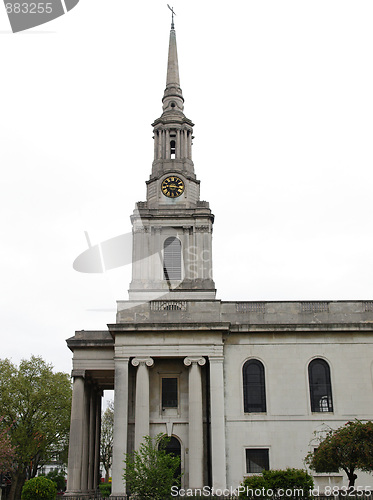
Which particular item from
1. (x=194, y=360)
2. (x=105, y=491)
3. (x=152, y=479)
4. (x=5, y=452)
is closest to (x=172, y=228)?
(x=194, y=360)

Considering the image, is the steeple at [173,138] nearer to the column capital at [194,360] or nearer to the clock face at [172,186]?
the clock face at [172,186]

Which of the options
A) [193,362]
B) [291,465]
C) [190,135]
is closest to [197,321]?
[193,362]

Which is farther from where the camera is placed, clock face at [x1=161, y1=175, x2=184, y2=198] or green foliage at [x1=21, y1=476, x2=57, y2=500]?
clock face at [x1=161, y1=175, x2=184, y2=198]

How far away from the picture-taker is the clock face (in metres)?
45.1

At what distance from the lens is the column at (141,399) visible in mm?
30734

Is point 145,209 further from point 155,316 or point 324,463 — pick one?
point 324,463

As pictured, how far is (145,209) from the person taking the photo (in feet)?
144

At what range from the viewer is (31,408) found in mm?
50844

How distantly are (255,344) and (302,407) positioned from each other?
4408 mm

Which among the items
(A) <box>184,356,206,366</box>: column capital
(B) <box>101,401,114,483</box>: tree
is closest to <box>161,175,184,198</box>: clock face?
(A) <box>184,356,206,366</box>: column capital

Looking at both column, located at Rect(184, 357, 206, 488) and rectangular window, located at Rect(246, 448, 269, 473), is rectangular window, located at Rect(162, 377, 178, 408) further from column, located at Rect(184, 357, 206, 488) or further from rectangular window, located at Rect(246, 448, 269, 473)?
rectangular window, located at Rect(246, 448, 269, 473)

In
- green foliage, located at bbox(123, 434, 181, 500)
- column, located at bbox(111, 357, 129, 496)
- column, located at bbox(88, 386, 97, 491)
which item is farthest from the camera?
column, located at bbox(88, 386, 97, 491)

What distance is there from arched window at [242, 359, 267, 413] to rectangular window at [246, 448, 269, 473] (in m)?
2.15

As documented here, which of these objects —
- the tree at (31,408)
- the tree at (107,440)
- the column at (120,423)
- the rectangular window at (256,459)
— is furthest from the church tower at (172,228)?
the tree at (107,440)
